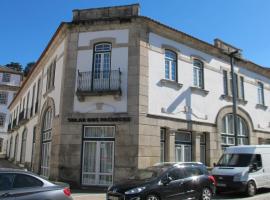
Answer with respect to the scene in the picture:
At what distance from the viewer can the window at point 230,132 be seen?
2059 cm

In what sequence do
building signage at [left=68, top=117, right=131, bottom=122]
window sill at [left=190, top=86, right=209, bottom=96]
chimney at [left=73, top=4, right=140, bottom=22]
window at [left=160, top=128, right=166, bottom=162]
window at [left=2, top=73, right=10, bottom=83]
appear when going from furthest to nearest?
window at [left=2, top=73, right=10, bottom=83] < window sill at [left=190, top=86, right=209, bottom=96] < chimney at [left=73, top=4, right=140, bottom=22] < window at [left=160, top=128, right=166, bottom=162] < building signage at [left=68, top=117, right=131, bottom=122]

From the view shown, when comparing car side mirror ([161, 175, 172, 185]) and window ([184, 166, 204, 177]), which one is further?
window ([184, 166, 204, 177])

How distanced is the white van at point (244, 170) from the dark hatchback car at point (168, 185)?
1843 millimetres

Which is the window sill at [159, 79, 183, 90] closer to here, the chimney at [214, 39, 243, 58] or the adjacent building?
the chimney at [214, 39, 243, 58]

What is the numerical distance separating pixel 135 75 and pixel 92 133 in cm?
374

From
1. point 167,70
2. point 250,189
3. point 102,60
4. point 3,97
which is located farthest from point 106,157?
point 3,97

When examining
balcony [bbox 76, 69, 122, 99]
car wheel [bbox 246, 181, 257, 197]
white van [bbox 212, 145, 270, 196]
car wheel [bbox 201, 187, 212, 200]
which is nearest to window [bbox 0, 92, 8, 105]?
balcony [bbox 76, 69, 122, 99]

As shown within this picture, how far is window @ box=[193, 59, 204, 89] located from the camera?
64.2ft

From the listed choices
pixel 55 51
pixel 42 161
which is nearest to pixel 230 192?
pixel 42 161

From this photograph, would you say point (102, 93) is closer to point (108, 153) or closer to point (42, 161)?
point (108, 153)

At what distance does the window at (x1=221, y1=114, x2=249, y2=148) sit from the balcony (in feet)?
28.0

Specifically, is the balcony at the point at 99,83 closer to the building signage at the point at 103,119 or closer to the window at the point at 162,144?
the building signage at the point at 103,119

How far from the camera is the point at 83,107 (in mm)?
16312

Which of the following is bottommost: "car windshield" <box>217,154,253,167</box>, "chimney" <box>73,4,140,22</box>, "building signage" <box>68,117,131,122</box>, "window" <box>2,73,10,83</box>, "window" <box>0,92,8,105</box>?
"car windshield" <box>217,154,253,167</box>
